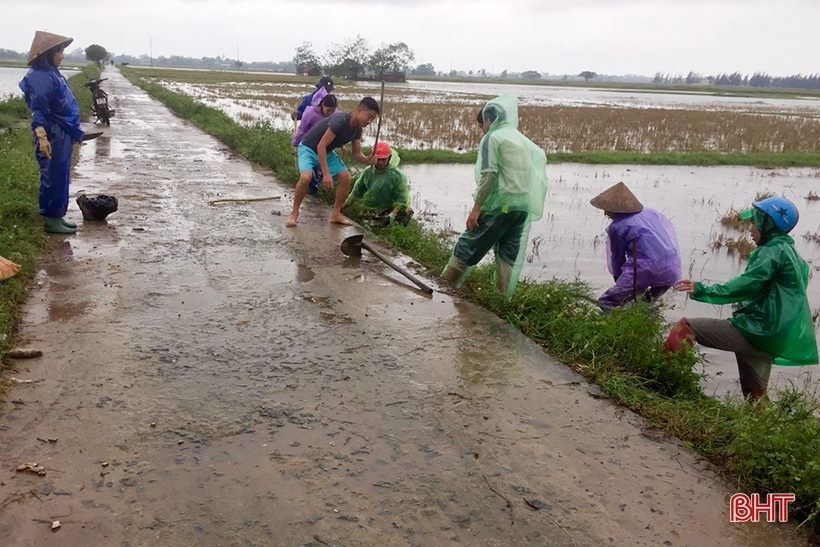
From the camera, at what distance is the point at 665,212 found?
32.1ft

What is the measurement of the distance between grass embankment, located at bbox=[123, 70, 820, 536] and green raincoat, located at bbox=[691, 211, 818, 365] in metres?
0.28

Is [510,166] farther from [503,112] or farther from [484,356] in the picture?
[484,356]

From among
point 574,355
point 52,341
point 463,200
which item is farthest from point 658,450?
point 463,200

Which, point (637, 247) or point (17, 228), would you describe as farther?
point (17, 228)

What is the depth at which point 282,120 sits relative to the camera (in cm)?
2048

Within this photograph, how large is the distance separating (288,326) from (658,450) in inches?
91.7

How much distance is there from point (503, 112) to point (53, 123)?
4.01 metres

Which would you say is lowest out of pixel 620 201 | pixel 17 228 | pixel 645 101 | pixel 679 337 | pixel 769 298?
pixel 679 337

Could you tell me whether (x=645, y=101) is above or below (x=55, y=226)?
above

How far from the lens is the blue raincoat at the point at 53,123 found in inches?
213

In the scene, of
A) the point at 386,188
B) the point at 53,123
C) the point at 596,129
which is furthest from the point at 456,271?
the point at 596,129

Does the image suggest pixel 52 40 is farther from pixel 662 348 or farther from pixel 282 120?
pixel 282 120

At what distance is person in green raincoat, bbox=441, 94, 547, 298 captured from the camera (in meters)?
4.41

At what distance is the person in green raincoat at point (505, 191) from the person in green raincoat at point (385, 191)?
2247 millimetres
